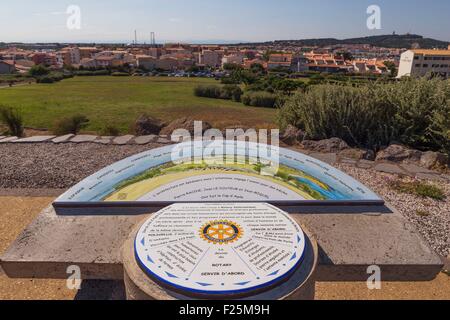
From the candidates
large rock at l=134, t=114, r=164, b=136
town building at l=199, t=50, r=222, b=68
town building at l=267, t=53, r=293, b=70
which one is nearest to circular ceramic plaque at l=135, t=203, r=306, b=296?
large rock at l=134, t=114, r=164, b=136

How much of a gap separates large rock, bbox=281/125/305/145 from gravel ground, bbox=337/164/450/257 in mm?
1642

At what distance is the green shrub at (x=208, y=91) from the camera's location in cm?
3005

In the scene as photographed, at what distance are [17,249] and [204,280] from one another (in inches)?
66.0

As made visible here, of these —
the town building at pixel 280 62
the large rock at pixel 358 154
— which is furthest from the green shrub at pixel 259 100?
the town building at pixel 280 62

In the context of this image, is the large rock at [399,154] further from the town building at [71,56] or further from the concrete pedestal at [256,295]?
the town building at [71,56]

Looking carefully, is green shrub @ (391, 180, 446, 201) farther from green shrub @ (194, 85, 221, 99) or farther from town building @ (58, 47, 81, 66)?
town building @ (58, 47, 81, 66)

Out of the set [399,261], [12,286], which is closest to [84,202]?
[12,286]

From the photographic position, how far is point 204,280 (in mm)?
2094

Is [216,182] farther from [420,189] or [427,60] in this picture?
[427,60]

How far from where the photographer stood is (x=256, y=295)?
2.06 meters

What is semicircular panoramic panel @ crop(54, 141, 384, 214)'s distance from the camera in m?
3.24

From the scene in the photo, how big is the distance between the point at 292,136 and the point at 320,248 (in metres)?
4.43

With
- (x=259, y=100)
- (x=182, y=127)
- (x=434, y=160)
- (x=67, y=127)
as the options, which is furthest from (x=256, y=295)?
(x=259, y=100)
